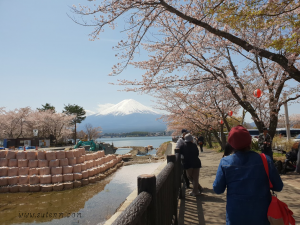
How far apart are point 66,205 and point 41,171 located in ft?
11.0

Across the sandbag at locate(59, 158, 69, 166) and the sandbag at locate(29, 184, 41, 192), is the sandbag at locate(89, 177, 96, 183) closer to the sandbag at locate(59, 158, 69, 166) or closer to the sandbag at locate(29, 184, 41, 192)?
the sandbag at locate(59, 158, 69, 166)

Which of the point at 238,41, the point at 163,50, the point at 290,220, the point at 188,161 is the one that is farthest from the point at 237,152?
the point at 163,50

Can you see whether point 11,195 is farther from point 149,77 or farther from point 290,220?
point 290,220

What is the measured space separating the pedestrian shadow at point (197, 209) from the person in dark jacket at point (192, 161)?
285 millimetres

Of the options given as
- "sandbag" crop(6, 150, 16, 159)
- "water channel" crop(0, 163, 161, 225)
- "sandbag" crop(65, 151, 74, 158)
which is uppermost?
"sandbag" crop(6, 150, 16, 159)

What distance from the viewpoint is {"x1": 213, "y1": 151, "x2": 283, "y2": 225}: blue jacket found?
1920 millimetres

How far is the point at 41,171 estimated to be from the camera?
10.9m

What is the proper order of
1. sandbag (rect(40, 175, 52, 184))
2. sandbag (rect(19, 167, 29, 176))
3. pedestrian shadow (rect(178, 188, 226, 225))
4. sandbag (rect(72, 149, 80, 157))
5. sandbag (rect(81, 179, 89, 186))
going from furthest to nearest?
1. sandbag (rect(72, 149, 80, 157))
2. sandbag (rect(81, 179, 89, 186))
3. sandbag (rect(19, 167, 29, 176))
4. sandbag (rect(40, 175, 52, 184))
5. pedestrian shadow (rect(178, 188, 226, 225))

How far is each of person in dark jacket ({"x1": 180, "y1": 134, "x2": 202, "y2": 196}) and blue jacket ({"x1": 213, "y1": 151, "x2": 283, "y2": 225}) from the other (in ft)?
10.6

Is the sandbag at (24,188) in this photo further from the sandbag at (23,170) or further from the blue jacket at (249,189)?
the blue jacket at (249,189)

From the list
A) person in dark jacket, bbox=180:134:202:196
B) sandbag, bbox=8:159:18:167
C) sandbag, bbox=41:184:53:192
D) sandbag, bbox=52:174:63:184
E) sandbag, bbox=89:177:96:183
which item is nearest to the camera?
person in dark jacket, bbox=180:134:202:196

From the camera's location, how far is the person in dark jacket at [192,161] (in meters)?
5.25

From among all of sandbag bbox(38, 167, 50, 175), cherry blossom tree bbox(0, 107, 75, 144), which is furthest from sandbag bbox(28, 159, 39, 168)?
cherry blossom tree bbox(0, 107, 75, 144)

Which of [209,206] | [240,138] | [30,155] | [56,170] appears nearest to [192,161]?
[209,206]
